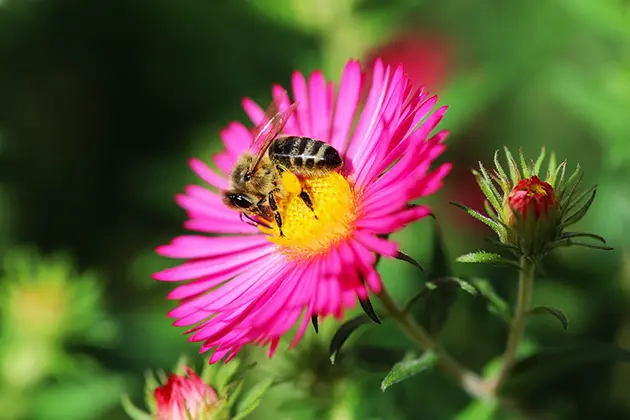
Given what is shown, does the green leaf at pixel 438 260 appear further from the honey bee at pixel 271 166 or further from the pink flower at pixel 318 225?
the honey bee at pixel 271 166

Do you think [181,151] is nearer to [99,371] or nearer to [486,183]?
[99,371]

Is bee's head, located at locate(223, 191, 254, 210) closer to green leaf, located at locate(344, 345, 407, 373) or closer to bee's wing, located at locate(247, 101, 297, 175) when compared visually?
bee's wing, located at locate(247, 101, 297, 175)

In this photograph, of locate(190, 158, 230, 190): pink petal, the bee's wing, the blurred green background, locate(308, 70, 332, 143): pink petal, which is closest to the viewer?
the bee's wing

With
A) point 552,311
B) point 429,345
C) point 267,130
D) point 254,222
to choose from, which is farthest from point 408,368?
point 267,130

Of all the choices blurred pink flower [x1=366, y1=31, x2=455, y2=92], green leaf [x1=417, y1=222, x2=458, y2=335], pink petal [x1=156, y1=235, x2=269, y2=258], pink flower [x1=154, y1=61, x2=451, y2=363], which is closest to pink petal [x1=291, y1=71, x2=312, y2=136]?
pink flower [x1=154, y1=61, x2=451, y2=363]

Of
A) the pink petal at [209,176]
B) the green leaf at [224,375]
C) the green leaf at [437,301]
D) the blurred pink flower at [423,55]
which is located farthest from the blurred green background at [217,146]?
the pink petal at [209,176]

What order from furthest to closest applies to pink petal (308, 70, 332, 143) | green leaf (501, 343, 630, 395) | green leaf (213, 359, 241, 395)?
pink petal (308, 70, 332, 143), green leaf (501, 343, 630, 395), green leaf (213, 359, 241, 395)

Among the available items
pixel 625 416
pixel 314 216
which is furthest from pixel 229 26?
pixel 625 416
